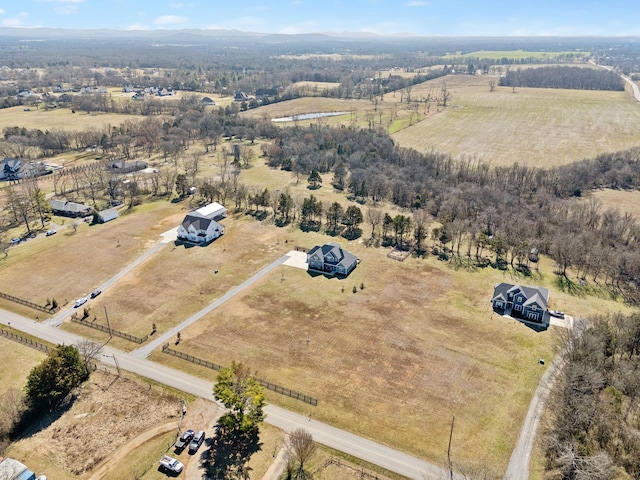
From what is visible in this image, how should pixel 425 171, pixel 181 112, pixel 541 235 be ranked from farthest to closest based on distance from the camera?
pixel 181 112, pixel 425 171, pixel 541 235

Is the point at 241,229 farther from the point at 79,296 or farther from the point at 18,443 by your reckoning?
the point at 18,443

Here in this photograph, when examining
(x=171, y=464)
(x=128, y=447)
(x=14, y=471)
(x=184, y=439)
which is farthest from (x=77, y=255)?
(x=171, y=464)

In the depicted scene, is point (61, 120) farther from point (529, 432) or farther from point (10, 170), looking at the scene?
point (529, 432)

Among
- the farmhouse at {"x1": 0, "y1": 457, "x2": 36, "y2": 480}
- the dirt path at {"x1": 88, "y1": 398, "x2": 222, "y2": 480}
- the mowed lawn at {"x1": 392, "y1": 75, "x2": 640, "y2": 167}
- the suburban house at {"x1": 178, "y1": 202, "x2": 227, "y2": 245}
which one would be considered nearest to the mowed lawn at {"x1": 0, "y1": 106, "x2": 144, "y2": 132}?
the suburban house at {"x1": 178, "y1": 202, "x2": 227, "y2": 245}

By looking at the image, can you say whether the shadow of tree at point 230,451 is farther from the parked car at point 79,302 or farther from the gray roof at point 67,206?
the gray roof at point 67,206

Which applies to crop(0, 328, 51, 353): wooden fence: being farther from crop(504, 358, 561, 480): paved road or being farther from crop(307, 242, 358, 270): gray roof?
crop(504, 358, 561, 480): paved road

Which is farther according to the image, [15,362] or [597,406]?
[15,362]

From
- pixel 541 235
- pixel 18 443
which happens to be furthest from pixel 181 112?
pixel 18 443
